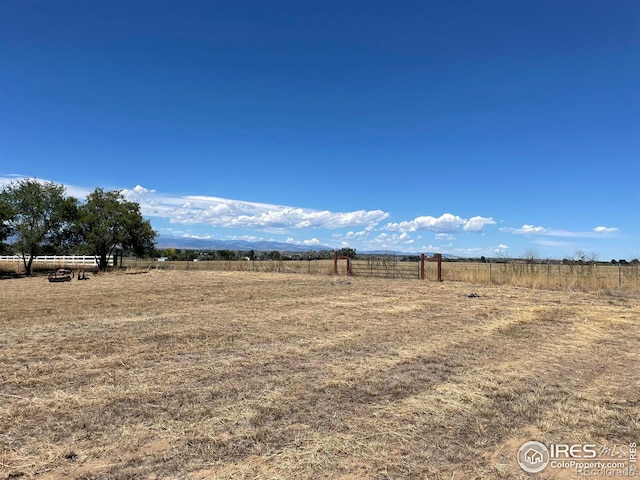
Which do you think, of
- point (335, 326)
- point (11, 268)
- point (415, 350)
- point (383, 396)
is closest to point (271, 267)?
point (11, 268)

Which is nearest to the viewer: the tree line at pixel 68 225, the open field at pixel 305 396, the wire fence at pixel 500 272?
the open field at pixel 305 396

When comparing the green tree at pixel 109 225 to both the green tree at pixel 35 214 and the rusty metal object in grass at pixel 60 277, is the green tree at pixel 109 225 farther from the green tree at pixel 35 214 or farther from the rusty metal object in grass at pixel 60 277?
the rusty metal object in grass at pixel 60 277

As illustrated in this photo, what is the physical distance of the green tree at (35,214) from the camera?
1247 inches

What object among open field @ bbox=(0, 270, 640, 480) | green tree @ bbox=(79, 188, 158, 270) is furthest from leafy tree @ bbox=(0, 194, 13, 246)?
open field @ bbox=(0, 270, 640, 480)

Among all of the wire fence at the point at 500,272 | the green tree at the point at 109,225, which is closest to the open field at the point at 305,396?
the wire fence at the point at 500,272

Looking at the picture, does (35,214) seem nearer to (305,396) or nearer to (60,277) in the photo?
(60,277)

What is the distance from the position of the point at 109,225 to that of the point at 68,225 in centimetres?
Result: 309

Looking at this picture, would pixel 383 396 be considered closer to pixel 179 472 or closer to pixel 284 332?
pixel 179 472

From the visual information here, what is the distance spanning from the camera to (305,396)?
4.99 meters

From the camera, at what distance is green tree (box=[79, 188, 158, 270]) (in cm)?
3681

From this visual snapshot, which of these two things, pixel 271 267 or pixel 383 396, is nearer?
pixel 383 396

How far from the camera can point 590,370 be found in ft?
20.6

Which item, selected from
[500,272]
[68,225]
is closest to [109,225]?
[68,225]

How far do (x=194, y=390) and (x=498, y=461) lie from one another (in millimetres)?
3400
